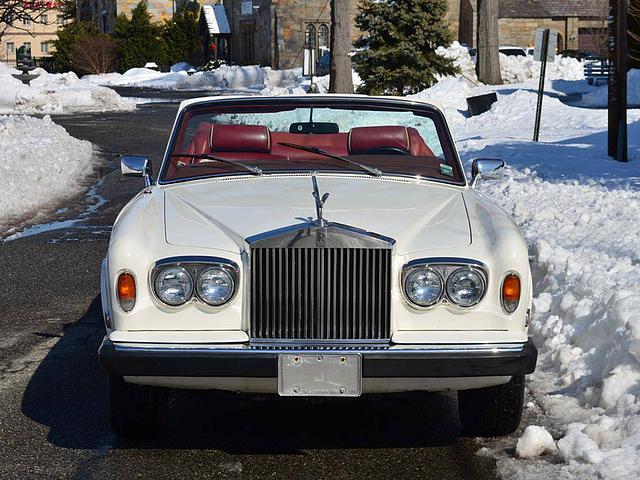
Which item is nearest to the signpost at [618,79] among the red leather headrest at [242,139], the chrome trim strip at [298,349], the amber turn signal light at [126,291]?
the red leather headrest at [242,139]

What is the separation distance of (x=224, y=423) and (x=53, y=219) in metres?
8.10

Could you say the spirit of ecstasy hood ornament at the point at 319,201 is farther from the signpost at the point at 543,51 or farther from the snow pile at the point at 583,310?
the signpost at the point at 543,51

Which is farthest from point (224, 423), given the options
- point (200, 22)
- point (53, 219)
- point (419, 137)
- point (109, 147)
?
point (200, 22)

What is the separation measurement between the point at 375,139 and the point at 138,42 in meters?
71.6

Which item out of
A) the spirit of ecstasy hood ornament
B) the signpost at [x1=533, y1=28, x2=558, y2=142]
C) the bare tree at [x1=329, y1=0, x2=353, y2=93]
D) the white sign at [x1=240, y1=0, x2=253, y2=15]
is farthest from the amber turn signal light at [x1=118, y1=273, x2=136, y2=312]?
the white sign at [x1=240, y1=0, x2=253, y2=15]

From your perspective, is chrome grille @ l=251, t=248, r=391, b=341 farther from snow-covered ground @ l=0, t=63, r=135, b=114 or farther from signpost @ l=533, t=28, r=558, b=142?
snow-covered ground @ l=0, t=63, r=135, b=114

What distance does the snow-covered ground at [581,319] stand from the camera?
200 inches

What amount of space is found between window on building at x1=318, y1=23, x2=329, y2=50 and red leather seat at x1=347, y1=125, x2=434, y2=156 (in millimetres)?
61785

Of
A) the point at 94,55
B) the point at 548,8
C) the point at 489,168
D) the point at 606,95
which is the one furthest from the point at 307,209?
the point at 94,55

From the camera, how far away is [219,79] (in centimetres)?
6394

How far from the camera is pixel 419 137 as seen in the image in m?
6.98

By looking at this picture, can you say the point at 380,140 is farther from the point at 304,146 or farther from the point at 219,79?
the point at 219,79

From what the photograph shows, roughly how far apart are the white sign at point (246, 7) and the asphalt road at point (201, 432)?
213 feet

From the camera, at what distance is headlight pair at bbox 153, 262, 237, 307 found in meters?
4.95
